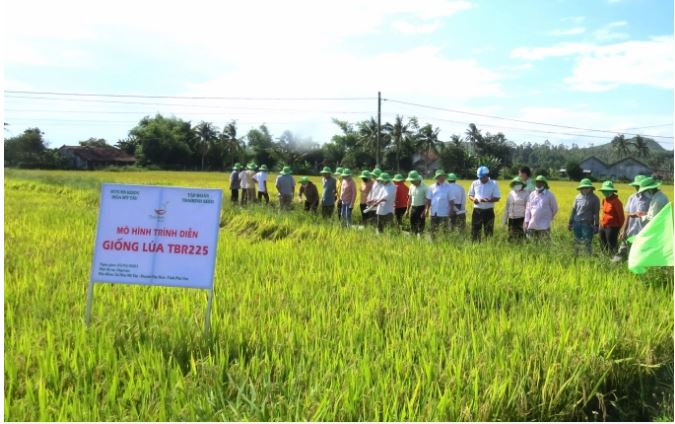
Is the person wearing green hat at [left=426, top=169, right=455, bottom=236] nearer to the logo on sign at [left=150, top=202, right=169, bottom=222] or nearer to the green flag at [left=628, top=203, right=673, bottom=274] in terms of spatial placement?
the green flag at [left=628, top=203, right=673, bottom=274]

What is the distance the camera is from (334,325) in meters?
3.56

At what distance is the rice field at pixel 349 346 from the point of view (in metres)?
2.61

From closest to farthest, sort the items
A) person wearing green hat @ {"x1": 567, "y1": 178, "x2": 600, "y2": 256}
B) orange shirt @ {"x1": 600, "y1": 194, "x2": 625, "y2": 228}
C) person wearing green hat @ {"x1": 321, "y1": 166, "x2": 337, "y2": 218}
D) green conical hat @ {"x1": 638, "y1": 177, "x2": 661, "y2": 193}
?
green conical hat @ {"x1": 638, "y1": 177, "x2": 661, "y2": 193}, orange shirt @ {"x1": 600, "y1": 194, "x2": 625, "y2": 228}, person wearing green hat @ {"x1": 567, "y1": 178, "x2": 600, "y2": 256}, person wearing green hat @ {"x1": 321, "y1": 166, "x2": 337, "y2": 218}

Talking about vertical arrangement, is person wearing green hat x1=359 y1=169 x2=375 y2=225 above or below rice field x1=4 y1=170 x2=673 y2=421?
above

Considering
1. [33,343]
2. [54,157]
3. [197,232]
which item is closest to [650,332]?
[197,232]

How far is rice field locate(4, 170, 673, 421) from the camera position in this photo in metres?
2.61

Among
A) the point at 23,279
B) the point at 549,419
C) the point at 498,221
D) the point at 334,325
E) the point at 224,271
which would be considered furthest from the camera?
the point at 498,221

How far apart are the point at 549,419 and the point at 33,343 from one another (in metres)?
3.11

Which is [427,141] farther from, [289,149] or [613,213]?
[613,213]

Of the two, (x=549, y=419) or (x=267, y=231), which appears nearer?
(x=549, y=419)

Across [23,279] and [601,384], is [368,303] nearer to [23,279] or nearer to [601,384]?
[601,384]

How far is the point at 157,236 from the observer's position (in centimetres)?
373

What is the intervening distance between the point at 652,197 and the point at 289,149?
5509 centimetres

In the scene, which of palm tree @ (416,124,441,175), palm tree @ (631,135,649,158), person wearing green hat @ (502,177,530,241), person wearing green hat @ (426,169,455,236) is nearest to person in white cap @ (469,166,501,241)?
person wearing green hat @ (502,177,530,241)
